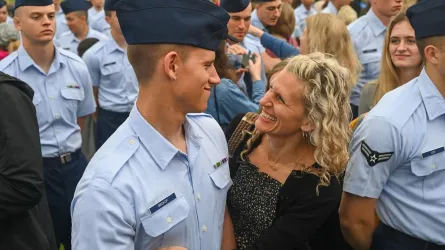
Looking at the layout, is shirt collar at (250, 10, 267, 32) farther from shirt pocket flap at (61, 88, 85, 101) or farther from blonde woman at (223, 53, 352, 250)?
blonde woman at (223, 53, 352, 250)

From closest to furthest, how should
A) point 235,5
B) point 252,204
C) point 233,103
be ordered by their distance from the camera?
point 252,204, point 233,103, point 235,5

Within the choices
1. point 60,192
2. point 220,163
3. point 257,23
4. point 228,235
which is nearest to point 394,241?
point 228,235

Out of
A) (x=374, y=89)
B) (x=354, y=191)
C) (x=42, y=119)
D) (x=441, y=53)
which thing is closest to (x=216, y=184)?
(x=354, y=191)

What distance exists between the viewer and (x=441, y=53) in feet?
8.21

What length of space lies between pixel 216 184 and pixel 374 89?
199cm

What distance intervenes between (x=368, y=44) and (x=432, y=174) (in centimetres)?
328

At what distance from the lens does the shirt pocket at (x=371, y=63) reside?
5.52m

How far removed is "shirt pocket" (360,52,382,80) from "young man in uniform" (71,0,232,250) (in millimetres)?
3779

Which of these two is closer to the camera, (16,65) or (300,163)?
(300,163)

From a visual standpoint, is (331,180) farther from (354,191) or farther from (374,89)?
(374,89)

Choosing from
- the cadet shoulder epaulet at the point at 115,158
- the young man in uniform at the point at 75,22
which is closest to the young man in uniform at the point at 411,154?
the cadet shoulder epaulet at the point at 115,158

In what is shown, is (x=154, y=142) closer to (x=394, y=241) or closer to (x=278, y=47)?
(x=394, y=241)

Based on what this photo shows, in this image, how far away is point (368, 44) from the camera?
562 centimetres

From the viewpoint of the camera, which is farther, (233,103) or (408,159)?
(233,103)
